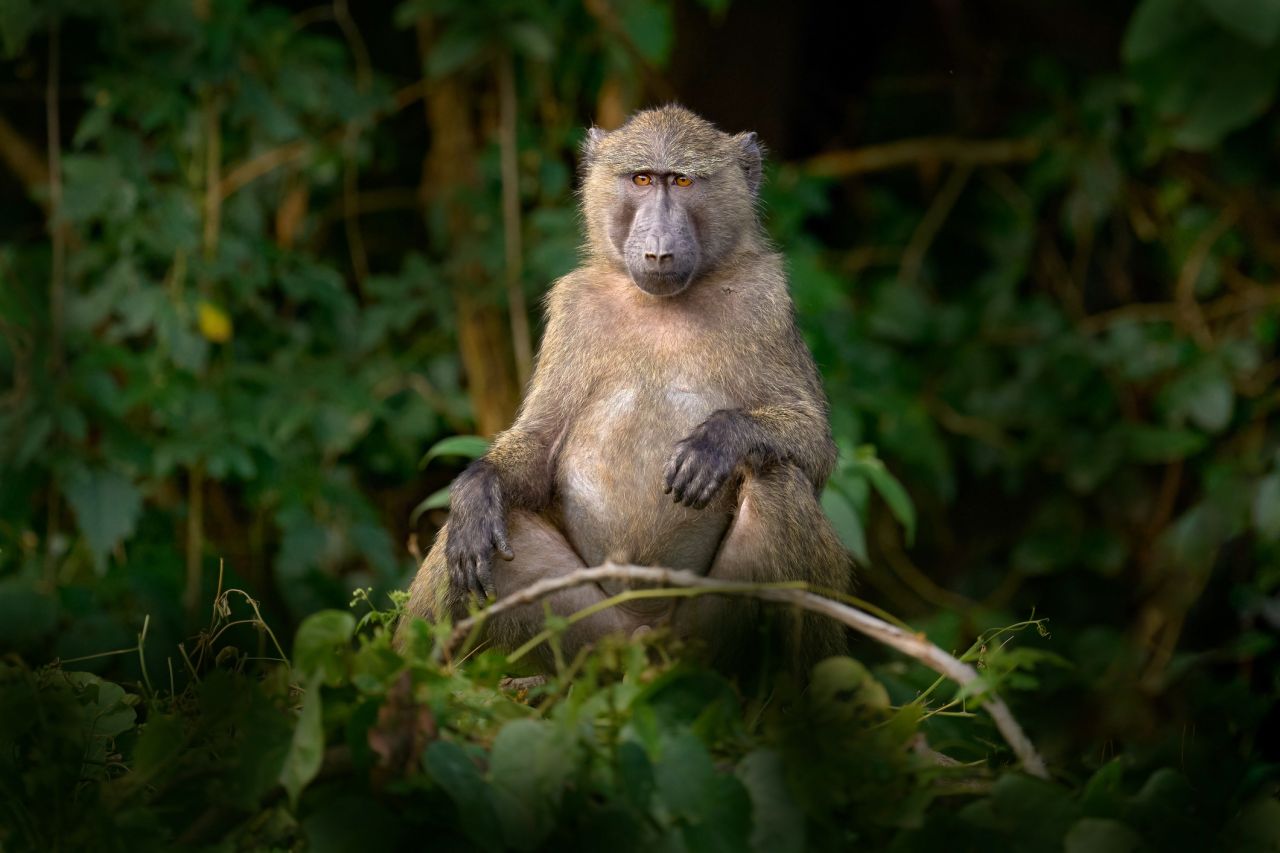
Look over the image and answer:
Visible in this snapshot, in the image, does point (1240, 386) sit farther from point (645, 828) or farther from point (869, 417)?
point (645, 828)

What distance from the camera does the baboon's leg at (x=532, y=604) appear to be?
2994 millimetres

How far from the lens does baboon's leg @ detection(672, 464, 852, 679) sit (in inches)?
115

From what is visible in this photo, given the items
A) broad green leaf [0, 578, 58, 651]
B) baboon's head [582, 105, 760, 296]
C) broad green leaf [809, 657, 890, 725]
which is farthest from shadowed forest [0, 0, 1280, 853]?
baboon's head [582, 105, 760, 296]

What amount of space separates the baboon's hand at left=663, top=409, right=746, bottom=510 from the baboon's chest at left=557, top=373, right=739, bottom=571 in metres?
0.17

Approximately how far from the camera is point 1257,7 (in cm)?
356

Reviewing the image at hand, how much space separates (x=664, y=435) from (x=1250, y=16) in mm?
1707

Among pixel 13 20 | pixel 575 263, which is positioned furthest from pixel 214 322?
pixel 13 20

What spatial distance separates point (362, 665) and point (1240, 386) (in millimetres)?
5520

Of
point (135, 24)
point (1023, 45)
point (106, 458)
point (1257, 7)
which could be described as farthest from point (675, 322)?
point (1023, 45)

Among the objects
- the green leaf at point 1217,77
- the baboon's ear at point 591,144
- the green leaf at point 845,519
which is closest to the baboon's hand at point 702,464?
the green leaf at point 845,519

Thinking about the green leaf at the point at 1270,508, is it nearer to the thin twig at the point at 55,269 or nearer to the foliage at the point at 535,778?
the foliage at the point at 535,778

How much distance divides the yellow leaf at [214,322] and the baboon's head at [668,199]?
226 cm

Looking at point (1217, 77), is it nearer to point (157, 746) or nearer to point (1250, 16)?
point (1250, 16)

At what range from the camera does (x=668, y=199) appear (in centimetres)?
339
